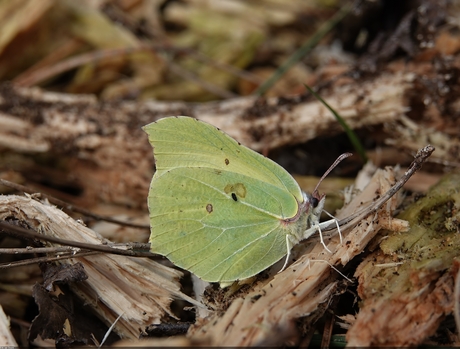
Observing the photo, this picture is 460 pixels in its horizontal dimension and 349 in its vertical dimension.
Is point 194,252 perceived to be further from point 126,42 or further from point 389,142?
point 126,42

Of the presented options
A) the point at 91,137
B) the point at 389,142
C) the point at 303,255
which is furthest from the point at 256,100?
the point at 303,255

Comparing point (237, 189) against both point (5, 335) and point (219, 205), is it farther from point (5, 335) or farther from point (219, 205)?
point (5, 335)

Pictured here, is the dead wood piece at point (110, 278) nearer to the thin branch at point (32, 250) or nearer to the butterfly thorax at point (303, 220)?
the thin branch at point (32, 250)

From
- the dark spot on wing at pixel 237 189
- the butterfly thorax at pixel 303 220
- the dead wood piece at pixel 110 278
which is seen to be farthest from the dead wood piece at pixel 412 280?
the dead wood piece at pixel 110 278

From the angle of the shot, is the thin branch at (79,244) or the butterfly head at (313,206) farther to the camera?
the butterfly head at (313,206)

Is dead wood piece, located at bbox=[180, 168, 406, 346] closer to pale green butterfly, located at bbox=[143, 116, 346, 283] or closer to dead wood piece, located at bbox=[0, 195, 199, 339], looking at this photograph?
pale green butterfly, located at bbox=[143, 116, 346, 283]

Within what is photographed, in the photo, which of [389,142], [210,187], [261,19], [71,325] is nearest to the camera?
[71,325]
